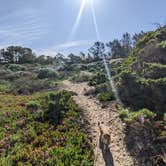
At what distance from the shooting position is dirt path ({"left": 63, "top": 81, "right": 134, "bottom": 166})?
6.15 m

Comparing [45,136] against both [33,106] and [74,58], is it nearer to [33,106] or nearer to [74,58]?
[33,106]

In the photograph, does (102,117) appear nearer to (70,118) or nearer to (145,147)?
(70,118)

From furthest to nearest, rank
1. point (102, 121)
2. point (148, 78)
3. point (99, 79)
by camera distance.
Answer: point (99, 79) → point (148, 78) → point (102, 121)

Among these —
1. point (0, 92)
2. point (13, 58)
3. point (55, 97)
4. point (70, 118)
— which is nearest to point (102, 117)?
point (70, 118)

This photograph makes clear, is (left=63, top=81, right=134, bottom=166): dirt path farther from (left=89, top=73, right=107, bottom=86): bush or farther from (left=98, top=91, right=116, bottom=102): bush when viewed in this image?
(left=89, top=73, right=107, bottom=86): bush

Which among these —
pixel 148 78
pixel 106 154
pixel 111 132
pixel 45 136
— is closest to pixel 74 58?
pixel 148 78

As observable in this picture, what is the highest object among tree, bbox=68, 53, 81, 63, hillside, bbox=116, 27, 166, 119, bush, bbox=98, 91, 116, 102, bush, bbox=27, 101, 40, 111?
tree, bbox=68, 53, 81, 63

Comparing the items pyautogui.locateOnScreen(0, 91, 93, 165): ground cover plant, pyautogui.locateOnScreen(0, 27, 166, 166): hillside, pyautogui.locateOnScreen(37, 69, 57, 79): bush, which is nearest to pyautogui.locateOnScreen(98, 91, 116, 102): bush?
pyautogui.locateOnScreen(0, 27, 166, 166): hillside

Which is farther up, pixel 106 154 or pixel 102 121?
pixel 102 121

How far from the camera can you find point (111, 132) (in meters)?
7.60

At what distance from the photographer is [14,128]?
351 inches

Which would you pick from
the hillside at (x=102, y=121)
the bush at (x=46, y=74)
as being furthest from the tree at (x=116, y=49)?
the hillside at (x=102, y=121)

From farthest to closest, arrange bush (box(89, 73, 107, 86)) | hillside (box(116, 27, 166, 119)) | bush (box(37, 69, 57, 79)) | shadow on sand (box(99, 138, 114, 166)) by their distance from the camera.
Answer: bush (box(37, 69, 57, 79)) < bush (box(89, 73, 107, 86)) < hillside (box(116, 27, 166, 119)) < shadow on sand (box(99, 138, 114, 166))

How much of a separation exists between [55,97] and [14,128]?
2411 mm
